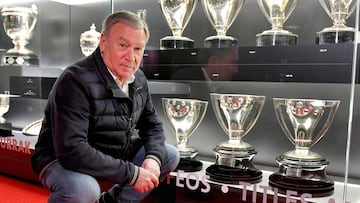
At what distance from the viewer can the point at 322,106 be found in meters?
1.34

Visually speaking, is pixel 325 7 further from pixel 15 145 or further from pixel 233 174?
pixel 15 145

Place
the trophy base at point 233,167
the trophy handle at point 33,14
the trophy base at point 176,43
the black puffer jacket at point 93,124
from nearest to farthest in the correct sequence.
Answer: the black puffer jacket at point 93,124 < the trophy base at point 233,167 < the trophy base at point 176,43 < the trophy handle at point 33,14

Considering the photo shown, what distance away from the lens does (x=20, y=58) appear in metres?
2.18

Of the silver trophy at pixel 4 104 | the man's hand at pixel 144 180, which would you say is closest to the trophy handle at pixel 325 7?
the man's hand at pixel 144 180

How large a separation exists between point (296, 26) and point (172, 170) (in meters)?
0.77

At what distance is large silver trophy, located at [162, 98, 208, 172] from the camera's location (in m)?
1.58

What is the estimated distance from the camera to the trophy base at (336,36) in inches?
48.0

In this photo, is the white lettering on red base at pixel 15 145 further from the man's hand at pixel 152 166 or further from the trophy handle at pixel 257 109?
the trophy handle at pixel 257 109

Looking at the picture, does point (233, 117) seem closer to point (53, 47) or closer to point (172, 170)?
point (172, 170)

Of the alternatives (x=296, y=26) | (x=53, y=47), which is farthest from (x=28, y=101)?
(x=296, y=26)

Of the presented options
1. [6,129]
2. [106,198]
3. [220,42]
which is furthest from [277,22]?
[6,129]

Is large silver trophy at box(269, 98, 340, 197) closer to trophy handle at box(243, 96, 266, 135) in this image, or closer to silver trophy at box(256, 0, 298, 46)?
trophy handle at box(243, 96, 266, 135)

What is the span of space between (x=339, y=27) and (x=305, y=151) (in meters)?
0.45

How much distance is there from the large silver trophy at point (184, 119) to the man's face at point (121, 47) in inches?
13.9
